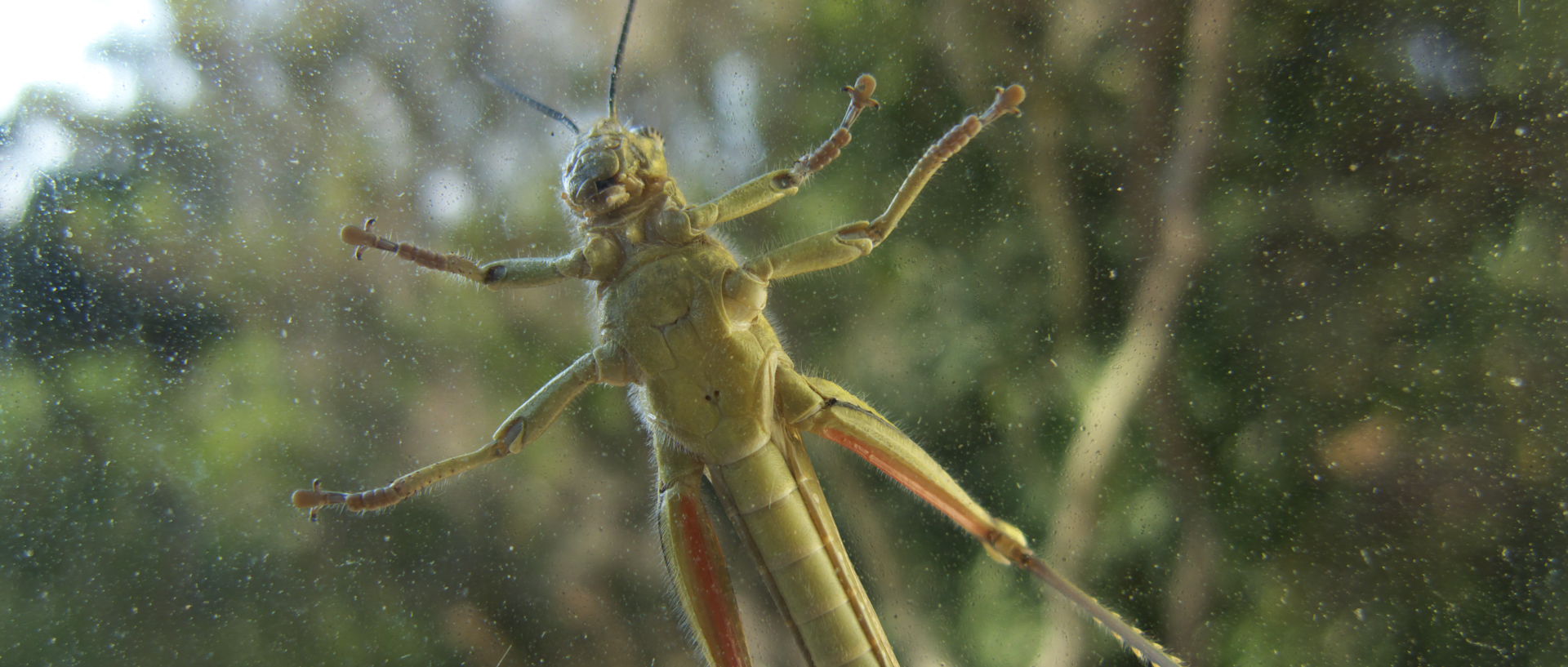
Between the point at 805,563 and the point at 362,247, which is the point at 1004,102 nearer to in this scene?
the point at 805,563

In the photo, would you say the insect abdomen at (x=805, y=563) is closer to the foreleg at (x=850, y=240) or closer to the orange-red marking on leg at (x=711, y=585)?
the orange-red marking on leg at (x=711, y=585)

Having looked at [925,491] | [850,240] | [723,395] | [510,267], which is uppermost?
[510,267]

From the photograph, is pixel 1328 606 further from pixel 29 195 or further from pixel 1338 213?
pixel 29 195

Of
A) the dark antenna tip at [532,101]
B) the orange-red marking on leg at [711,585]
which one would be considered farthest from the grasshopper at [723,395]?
the dark antenna tip at [532,101]

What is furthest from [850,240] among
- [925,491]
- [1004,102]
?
[925,491]

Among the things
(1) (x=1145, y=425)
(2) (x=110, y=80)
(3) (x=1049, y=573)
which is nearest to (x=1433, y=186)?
(1) (x=1145, y=425)

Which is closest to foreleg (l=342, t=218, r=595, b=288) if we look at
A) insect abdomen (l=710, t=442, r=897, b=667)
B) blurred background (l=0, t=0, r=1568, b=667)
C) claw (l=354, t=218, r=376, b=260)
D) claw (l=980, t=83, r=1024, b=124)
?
claw (l=354, t=218, r=376, b=260)
